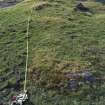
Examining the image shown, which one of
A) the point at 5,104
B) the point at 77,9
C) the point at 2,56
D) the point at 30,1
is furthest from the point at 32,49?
the point at 30,1

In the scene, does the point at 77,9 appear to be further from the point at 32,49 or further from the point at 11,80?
the point at 11,80

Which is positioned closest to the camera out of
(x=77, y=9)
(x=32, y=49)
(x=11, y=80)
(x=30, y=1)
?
(x=11, y=80)

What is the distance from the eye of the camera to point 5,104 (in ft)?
86.6

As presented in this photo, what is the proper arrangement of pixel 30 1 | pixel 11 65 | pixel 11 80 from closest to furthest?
pixel 11 80 → pixel 11 65 → pixel 30 1

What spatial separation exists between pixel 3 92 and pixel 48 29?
12448 mm

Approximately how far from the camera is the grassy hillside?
1064 inches

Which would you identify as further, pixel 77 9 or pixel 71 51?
pixel 77 9

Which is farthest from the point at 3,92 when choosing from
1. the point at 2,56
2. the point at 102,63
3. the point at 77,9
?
the point at 77,9

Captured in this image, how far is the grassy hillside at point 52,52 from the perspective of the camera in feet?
88.6

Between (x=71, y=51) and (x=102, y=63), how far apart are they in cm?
333

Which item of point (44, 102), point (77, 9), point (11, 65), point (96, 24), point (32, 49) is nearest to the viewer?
point (44, 102)

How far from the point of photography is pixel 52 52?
32.5 metres

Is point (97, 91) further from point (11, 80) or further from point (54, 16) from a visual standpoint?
point (54, 16)

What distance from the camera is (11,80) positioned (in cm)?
2900
